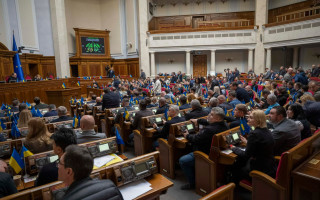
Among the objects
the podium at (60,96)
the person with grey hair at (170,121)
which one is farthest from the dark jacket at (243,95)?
the podium at (60,96)

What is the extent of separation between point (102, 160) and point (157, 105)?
3.75m

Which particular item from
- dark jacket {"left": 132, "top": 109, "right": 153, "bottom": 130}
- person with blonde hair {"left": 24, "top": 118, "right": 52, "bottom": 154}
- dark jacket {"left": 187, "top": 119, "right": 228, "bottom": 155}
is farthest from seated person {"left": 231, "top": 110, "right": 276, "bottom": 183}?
person with blonde hair {"left": 24, "top": 118, "right": 52, "bottom": 154}

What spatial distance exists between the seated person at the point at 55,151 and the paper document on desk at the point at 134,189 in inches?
27.9

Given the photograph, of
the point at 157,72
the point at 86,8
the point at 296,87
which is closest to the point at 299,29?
the point at 296,87

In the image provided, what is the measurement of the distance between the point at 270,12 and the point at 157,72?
11112 millimetres

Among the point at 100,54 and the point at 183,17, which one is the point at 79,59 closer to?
the point at 100,54

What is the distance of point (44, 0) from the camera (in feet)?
49.3

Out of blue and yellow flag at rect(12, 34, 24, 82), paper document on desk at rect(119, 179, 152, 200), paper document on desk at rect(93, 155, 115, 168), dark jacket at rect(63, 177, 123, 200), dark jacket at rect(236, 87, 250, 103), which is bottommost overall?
paper document on desk at rect(119, 179, 152, 200)

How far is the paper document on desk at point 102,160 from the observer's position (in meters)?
2.65

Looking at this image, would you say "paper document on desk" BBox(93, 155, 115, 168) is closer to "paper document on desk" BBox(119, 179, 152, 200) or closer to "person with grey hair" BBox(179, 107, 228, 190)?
"paper document on desk" BBox(119, 179, 152, 200)

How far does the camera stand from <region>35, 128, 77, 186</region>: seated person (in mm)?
2141

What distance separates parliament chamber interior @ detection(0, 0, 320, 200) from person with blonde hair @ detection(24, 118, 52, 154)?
1 centimetres

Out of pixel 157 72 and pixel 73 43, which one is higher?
pixel 73 43

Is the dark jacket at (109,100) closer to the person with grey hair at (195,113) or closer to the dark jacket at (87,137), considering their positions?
the person with grey hair at (195,113)
